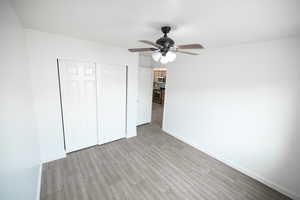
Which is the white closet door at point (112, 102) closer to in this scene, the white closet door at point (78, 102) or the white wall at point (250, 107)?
the white closet door at point (78, 102)

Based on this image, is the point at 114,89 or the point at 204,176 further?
the point at 114,89

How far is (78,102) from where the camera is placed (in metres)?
2.66

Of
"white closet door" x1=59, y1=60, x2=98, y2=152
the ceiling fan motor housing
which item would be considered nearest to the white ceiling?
the ceiling fan motor housing

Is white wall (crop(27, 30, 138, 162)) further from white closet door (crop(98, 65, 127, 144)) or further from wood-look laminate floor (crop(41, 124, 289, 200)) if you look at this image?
wood-look laminate floor (crop(41, 124, 289, 200))

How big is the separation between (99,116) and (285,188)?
3.54 metres

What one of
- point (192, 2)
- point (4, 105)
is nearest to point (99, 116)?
point (4, 105)

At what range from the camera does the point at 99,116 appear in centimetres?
299

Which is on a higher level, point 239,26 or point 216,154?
point 239,26

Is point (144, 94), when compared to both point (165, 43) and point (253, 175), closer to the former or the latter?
point (165, 43)

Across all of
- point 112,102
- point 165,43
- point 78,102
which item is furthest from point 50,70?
point 165,43

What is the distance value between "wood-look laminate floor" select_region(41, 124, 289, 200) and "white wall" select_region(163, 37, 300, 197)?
34cm

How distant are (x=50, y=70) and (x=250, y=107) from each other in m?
3.54

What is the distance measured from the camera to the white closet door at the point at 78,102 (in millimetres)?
2471

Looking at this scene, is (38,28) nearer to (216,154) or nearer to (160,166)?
(160,166)
